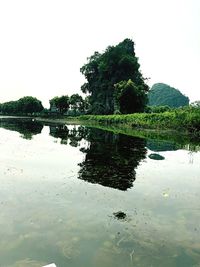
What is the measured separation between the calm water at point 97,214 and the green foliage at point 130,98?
47.5 m

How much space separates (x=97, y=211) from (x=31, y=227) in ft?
6.45

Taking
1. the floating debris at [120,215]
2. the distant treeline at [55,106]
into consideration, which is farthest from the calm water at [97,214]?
the distant treeline at [55,106]

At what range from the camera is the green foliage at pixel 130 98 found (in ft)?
202

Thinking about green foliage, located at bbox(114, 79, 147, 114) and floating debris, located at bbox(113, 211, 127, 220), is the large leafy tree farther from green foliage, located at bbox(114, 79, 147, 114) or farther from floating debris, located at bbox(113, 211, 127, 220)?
floating debris, located at bbox(113, 211, 127, 220)

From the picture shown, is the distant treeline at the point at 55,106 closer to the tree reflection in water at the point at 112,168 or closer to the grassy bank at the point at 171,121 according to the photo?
the grassy bank at the point at 171,121

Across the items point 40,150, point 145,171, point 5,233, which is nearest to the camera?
point 5,233

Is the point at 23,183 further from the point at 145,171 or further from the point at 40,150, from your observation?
the point at 40,150

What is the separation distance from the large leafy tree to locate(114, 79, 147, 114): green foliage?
28.8ft

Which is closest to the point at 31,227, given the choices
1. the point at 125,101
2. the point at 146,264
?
the point at 146,264

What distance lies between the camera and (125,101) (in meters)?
62.9

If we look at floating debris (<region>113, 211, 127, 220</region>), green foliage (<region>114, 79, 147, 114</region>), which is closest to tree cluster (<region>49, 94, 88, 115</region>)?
green foliage (<region>114, 79, 147, 114</region>)

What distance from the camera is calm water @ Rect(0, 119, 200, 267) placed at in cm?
584

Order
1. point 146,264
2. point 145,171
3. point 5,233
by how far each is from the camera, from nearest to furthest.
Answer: point 146,264
point 5,233
point 145,171

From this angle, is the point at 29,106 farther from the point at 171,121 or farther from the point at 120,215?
the point at 120,215
